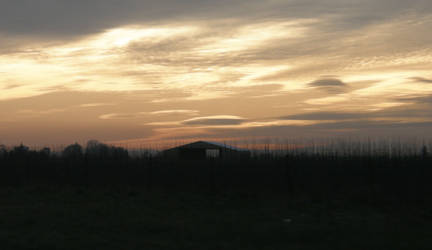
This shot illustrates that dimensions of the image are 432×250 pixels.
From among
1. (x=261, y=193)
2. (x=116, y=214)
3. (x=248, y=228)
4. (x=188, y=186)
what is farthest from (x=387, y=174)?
(x=116, y=214)

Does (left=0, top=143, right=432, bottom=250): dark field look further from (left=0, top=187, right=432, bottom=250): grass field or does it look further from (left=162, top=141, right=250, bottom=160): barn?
(left=162, top=141, right=250, bottom=160): barn

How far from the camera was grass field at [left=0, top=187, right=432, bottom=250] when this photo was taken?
26.9ft

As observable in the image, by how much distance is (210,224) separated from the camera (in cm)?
1034

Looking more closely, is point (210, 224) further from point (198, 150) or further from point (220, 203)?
point (198, 150)

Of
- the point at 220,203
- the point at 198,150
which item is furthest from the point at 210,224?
the point at 198,150

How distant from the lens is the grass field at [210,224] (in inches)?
323

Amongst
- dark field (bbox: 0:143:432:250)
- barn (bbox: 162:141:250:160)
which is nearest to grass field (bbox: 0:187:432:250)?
dark field (bbox: 0:143:432:250)

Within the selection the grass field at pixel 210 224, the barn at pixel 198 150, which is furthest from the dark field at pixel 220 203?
the barn at pixel 198 150

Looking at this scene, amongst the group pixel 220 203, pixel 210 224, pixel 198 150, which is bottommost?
pixel 220 203

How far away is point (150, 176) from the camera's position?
21.8 metres

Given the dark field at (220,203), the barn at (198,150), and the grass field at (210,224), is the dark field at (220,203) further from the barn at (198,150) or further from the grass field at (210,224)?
the barn at (198,150)

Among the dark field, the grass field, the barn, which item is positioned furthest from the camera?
the barn

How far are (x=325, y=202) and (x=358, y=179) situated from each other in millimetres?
4189

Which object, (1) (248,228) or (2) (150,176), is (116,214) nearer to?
(1) (248,228)
